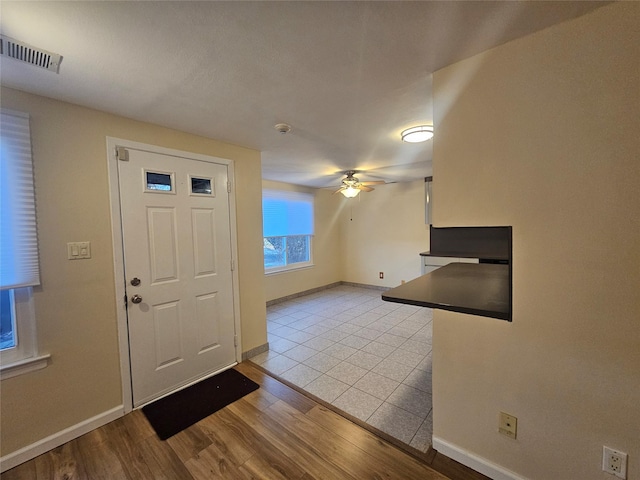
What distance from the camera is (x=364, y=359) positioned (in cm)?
267

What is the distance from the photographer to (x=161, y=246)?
2119 mm

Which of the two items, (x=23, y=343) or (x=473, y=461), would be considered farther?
(x=23, y=343)

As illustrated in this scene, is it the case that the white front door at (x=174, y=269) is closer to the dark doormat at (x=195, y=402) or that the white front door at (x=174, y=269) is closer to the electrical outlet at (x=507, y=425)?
the dark doormat at (x=195, y=402)

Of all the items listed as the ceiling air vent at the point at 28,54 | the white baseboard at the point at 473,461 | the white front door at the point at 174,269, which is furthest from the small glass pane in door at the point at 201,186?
the white baseboard at the point at 473,461

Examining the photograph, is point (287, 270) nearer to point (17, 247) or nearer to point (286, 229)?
point (286, 229)

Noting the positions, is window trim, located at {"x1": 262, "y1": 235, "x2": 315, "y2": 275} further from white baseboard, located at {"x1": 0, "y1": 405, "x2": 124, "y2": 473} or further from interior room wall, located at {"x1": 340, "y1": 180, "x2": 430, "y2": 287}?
white baseboard, located at {"x1": 0, "y1": 405, "x2": 124, "y2": 473}

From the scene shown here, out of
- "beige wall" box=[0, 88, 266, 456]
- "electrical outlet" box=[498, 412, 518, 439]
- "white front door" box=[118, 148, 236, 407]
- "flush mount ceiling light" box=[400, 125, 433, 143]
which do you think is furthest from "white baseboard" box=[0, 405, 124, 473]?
"flush mount ceiling light" box=[400, 125, 433, 143]

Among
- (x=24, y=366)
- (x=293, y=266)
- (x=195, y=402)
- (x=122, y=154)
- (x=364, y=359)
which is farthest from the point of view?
(x=293, y=266)

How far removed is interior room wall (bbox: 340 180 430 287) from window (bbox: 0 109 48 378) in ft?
16.3

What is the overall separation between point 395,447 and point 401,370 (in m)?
0.92

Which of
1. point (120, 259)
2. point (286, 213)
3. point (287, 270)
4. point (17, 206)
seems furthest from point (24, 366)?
point (286, 213)

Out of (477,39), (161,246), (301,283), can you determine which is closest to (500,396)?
(477,39)

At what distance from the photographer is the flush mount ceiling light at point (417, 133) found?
7.17 ft

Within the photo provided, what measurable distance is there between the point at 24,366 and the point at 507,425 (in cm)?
277
